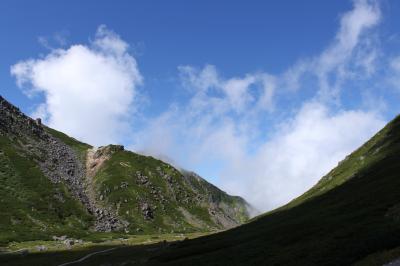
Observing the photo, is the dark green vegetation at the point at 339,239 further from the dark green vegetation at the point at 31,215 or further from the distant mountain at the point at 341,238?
the dark green vegetation at the point at 31,215

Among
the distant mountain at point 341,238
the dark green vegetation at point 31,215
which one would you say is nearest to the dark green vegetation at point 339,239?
the distant mountain at point 341,238

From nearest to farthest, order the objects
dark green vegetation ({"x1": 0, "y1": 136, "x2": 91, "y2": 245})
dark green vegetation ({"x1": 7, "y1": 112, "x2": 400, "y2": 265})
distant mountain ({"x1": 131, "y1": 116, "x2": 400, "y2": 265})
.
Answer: distant mountain ({"x1": 131, "y1": 116, "x2": 400, "y2": 265}) → dark green vegetation ({"x1": 7, "y1": 112, "x2": 400, "y2": 265}) → dark green vegetation ({"x1": 0, "y1": 136, "x2": 91, "y2": 245})

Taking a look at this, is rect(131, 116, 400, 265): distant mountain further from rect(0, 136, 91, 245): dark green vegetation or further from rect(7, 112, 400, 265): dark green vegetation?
rect(0, 136, 91, 245): dark green vegetation

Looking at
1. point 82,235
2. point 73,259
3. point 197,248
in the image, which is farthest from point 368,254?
point 82,235

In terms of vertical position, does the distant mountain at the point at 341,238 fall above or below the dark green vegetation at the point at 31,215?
below

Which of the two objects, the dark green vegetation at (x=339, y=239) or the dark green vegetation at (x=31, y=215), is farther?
the dark green vegetation at (x=31, y=215)

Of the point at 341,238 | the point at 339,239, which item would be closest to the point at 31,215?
the point at 341,238

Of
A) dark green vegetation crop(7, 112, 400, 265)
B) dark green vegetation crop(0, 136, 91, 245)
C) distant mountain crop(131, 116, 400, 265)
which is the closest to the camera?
distant mountain crop(131, 116, 400, 265)

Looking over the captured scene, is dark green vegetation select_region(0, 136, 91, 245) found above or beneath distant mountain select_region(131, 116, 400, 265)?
above

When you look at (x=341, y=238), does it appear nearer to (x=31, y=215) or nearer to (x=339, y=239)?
(x=339, y=239)

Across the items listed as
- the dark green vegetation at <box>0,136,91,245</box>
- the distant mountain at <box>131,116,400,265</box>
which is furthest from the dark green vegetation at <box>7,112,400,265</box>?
the dark green vegetation at <box>0,136,91,245</box>

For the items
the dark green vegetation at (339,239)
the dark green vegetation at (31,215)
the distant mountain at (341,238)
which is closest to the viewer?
the distant mountain at (341,238)

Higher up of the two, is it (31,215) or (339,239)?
(31,215)

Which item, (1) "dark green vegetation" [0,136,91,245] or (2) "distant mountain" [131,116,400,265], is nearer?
(2) "distant mountain" [131,116,400,265]
